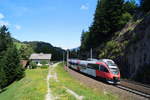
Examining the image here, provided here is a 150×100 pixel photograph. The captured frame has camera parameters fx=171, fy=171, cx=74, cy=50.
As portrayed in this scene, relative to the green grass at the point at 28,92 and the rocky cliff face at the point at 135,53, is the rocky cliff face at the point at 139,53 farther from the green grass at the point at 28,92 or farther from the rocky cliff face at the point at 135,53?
the green grass at the point at 28,92

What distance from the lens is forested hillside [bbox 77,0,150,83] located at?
32.0 metres

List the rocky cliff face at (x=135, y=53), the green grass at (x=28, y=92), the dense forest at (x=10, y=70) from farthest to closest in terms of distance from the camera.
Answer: the dense forest at (x=10, y=70) → the rocky cliff face at (x=135, y=53) → the green grass at (x=28, y=92)

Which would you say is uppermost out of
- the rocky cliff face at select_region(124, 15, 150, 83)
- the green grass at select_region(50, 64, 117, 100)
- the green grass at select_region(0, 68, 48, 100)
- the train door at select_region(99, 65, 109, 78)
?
the rocky cliff face at select_region(124, 15, 150, 83)

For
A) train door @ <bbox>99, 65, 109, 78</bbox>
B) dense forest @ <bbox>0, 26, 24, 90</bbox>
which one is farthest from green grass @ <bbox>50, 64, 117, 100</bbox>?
dense forest @ <bbox>0, 26, 24, 90</bbox>

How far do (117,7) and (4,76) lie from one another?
3779cm

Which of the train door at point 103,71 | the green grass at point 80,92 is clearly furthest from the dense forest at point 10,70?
the train door at point 103,71

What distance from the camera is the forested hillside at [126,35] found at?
32.0m

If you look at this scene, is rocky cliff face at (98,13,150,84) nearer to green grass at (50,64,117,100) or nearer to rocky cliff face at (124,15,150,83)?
rocky cliff face at (124,15,150,83)

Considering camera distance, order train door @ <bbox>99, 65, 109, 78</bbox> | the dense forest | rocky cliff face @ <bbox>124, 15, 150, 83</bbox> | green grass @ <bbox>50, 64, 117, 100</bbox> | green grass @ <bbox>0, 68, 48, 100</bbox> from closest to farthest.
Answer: green grass @ <bbox>50, 64, 117, 100</bbox>
green grass @ <bbox>0, 68, 48, 100</bbox>
train door @ <bbox>99, 65, 109, 78</bbox>
rocky cliff face @ <bbox>124, 15, 150, 83</bbox>
the dense forest

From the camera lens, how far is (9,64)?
39.8 metres

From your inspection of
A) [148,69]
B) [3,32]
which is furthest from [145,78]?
[3,32]

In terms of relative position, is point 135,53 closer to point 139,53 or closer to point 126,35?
point 139,53

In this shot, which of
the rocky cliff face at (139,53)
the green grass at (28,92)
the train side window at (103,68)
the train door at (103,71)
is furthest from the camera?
the rocky cliff face at (139,53)

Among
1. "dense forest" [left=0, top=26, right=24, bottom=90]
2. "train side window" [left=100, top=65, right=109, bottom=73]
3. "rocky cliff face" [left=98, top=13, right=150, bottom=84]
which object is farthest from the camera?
"dense forest" [left=0, top=26, right=24, bottom=90]
